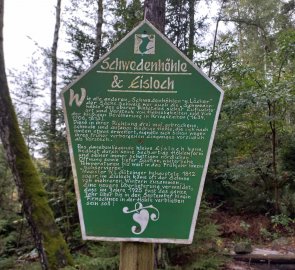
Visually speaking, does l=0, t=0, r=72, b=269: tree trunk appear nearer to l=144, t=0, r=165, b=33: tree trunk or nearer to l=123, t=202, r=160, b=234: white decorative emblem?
l=144, t=0, r=165, b=33: tree trunk

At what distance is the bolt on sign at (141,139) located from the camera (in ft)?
6.77

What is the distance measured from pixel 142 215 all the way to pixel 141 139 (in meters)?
0.44

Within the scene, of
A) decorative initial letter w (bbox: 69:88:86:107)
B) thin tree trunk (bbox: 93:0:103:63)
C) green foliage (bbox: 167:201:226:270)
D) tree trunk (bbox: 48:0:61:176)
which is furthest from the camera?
thin tree trunk (bbox: 93:0:103:63)

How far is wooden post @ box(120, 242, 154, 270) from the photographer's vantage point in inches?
82.3

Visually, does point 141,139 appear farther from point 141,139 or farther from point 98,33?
point 98,33

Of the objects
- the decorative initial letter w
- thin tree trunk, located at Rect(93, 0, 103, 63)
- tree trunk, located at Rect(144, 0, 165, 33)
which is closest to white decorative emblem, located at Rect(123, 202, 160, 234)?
the decorative initial letter w

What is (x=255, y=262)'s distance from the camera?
21.2 ft

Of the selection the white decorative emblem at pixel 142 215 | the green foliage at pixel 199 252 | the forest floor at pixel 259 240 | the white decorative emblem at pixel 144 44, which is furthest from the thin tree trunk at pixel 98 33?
the white decorative emblem at pixel 142 215

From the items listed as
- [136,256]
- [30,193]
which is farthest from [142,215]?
[30,193]

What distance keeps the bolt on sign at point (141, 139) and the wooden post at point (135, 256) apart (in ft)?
0.24

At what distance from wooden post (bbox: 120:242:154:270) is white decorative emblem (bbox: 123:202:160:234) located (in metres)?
0.11

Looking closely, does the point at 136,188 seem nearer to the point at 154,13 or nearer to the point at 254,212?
the point at 154,13

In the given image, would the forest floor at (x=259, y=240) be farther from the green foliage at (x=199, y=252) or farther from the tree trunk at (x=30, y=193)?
the tree trunk at (x=30, y=193)

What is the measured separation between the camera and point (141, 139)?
2.12 metres
